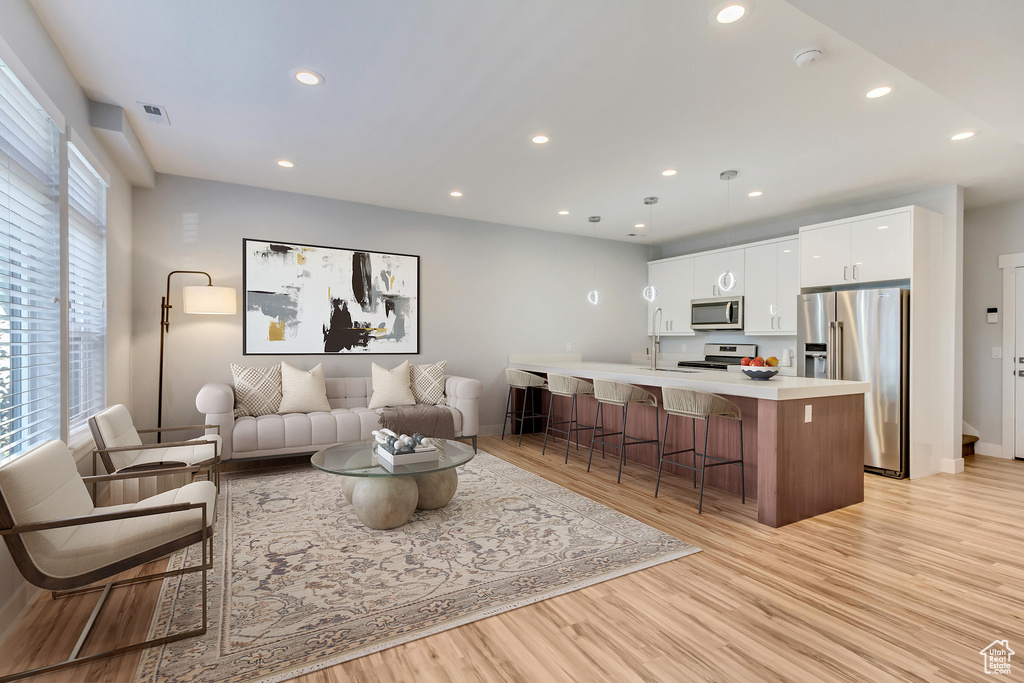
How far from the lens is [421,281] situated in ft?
19.1

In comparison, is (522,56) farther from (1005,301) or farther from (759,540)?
(1005,301)

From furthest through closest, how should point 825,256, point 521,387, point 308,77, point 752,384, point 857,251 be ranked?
point 521,387 → point 825,256 → point 857,251 → point 752,384 → point 308,77

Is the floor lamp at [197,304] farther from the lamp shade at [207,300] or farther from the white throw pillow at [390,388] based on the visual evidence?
the white throw pillow at [390,388]

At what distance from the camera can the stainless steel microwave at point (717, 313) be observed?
6.23m

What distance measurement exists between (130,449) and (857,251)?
241 inches

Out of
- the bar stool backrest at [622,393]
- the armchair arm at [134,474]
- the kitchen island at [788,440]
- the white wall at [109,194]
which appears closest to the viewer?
the white wall at [109,194]

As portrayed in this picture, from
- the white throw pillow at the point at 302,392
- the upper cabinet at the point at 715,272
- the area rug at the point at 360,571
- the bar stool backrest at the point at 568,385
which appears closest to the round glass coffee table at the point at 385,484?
the area rug at the point at 360,571

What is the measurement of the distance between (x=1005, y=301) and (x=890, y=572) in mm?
4283

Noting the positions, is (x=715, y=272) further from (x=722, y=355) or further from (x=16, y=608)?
(x=16, y=608)

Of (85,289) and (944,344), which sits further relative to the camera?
(944,344)

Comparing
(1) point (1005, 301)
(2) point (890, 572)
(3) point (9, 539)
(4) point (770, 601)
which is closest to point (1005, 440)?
(1) point (1005, 301)

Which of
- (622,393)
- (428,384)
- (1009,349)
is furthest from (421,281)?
(1009,349)

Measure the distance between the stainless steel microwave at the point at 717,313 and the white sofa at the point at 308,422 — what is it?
10.9 ft

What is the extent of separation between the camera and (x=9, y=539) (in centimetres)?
167
